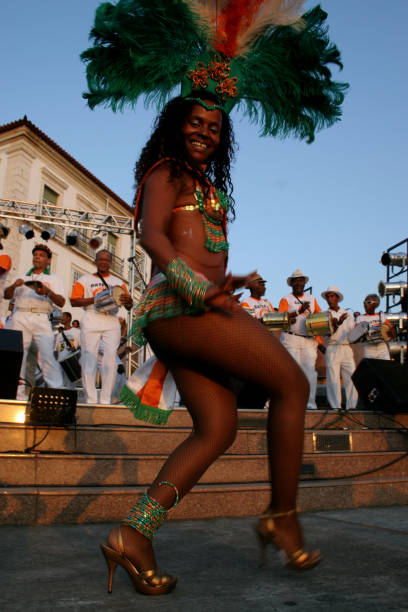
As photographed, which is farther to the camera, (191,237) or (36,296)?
(36,296)

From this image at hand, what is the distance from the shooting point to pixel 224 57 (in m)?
2.09

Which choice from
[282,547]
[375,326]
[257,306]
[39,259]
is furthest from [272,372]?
[375,326]

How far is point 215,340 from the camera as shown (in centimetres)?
167

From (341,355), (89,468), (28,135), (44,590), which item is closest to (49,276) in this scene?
(89,468)

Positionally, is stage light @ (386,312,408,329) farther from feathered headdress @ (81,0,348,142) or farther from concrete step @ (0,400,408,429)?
feathered headdress @ (81,0,348,142)

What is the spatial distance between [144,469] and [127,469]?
0.46 ft

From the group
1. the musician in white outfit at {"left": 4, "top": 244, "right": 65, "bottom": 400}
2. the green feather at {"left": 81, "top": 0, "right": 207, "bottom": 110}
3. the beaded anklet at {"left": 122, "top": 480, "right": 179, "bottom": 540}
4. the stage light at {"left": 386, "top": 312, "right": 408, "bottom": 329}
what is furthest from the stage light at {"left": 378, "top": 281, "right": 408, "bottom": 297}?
the beaded anklet at {"left": 122, "top": 480, "right": 179, "bottom": 540}

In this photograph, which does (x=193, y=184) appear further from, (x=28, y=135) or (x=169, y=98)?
(x=28, y=135)

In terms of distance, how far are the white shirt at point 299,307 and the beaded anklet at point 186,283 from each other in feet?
24.3

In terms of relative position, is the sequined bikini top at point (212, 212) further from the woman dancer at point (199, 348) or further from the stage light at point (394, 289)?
the stage light at point (394, 289)

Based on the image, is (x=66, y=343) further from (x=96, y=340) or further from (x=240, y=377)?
(x=240, y=377)

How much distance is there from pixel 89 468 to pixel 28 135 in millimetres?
22657

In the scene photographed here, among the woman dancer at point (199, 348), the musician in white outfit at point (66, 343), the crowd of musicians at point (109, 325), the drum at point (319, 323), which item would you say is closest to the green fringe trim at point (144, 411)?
the woman dancer at point (199, 348)

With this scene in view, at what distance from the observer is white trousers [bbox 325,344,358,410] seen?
882 cm
